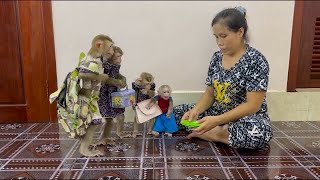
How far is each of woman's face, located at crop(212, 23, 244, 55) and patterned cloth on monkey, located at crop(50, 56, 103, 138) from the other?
22.7 inches

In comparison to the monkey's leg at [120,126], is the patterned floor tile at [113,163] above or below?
below

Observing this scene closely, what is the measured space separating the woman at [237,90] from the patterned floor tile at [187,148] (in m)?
0.07

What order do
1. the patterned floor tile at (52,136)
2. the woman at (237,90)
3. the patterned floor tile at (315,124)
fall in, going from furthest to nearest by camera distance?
the patterned floor tile at (315,124), the patterned floor tile at (52,136), the woman at (237,90)

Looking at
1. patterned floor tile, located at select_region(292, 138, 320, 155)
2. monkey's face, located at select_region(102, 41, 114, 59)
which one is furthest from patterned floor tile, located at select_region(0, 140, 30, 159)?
patterned floor tile, located at select_region(292, 138, 320, 155)

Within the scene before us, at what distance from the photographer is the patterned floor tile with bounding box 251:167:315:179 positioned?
1.23 metres

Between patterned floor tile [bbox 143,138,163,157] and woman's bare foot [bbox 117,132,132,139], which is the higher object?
woman's bare foot [bbox 117,132,132,139]

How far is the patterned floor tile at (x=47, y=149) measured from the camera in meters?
1.44

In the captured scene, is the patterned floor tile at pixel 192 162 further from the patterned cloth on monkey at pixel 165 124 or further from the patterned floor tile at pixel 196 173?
the patterned cloth on monkey at pixel 165 124

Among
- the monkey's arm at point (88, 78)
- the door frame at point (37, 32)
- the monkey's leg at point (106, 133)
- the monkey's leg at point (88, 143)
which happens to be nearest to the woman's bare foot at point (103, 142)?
the monkey's leg at point (106, 133)

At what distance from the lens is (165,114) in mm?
1670

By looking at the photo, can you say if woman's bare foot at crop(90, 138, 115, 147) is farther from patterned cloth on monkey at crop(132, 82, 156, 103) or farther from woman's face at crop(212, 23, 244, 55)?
woman's face at crop(212, 23, 244, 55)

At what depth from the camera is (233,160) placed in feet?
4.56

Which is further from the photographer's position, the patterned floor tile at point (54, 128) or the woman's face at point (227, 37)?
the patterned floor tile at point (54, 128)

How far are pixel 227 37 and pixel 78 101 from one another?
0.75 meters
